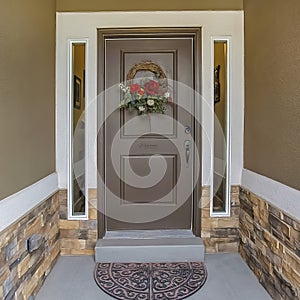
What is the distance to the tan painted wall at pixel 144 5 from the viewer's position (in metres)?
3.26

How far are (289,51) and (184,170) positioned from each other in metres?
1.63

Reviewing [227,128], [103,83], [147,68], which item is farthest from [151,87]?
[227,128]

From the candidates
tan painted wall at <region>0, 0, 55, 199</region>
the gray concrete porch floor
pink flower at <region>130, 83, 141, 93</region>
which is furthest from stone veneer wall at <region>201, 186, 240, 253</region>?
tan painted wall at <region>0, 0, 55, 199</region>

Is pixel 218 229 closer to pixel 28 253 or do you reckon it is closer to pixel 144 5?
pixel 28 253

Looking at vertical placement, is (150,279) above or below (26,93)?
below

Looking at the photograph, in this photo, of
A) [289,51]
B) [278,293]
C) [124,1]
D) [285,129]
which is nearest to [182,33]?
[124,1]

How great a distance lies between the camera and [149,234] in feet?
11.3

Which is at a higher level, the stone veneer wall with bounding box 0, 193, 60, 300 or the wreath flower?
the wreath flower

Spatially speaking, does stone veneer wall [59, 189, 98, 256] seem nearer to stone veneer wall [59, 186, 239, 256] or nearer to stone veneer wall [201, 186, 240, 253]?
stone veneer wall [59, 186, 239, 256]

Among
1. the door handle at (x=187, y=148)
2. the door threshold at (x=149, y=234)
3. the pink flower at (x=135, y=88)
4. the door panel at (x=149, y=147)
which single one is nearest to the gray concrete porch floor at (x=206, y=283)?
the door threshold at (x=149, y=234)

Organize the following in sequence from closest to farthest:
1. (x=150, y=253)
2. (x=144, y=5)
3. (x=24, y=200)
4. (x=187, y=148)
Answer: (x=24, y=200) < (x=150, y=253) < (x=144, y=5) < (x=187, y=148)

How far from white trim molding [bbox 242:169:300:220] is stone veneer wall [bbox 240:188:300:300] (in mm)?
44

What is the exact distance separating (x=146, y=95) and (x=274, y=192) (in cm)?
157

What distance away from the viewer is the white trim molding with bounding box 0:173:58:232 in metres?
1.98
